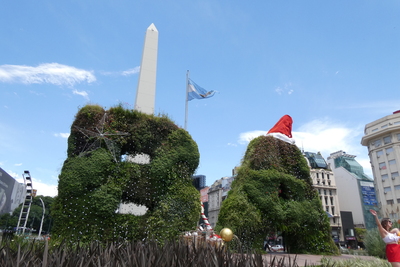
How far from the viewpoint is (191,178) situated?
1255 cm

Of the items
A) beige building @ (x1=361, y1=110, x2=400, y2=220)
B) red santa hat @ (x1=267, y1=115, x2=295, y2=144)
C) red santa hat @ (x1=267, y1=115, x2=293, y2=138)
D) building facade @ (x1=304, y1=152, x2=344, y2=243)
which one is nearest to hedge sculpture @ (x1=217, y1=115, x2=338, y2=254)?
red santa hat @ (x1=267, y1=115, x2=295, y2=144)

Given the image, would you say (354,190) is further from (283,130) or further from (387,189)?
(283,130)

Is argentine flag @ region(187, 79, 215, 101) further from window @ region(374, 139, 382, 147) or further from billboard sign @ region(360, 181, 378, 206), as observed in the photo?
billboard sign @ region(360, 181, 378, 206)

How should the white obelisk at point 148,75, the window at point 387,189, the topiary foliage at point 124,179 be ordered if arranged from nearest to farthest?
1. the topiary foliage at point 124,179
2. the white obelisk at point 148,75
3. the window at point 387,189

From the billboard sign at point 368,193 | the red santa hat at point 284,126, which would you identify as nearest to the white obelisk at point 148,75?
the red santa hat at point 284,126

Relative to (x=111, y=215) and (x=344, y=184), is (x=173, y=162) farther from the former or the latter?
(x=344, y=184)

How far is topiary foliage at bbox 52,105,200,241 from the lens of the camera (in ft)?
36.3

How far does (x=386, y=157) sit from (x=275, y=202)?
47.2 m

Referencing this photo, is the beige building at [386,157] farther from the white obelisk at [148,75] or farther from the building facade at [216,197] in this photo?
the white obelisk at [148,75]

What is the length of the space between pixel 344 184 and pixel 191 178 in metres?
66.2

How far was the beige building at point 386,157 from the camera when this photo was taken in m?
48.0

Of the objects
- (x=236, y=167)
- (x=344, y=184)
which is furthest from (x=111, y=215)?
(x=344, y=184)

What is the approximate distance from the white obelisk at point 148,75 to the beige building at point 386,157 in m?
45.8

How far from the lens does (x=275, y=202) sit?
13.2m
